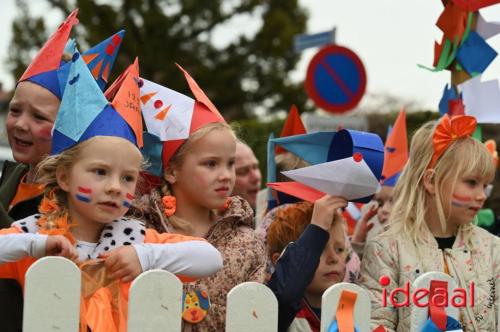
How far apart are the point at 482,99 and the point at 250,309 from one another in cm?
256

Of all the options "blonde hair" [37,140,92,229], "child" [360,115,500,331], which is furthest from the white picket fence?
"child" [360,115,500,331]

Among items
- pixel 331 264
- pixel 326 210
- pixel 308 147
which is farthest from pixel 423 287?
pixel 308 147

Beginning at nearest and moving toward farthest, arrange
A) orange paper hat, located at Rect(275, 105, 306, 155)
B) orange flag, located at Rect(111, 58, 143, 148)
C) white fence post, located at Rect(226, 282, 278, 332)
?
1. white fence post, located at Rect(226, 282, 278, 332)
2. orange flag, located at Rect(111, 58, 143, 148)
3. orange paper hat, located at Rect(275, 105, 306, 155)

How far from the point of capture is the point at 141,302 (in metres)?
2.64

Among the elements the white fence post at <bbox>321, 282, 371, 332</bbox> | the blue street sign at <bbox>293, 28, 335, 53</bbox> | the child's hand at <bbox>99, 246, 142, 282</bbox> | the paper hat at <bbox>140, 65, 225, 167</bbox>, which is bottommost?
the white fence post at <bbox>321, 282, 371, 332</bbox>

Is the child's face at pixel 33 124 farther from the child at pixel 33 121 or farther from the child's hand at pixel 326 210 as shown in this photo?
the child's hand at pixel 326 210

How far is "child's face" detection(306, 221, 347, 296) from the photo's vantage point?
12.5ft

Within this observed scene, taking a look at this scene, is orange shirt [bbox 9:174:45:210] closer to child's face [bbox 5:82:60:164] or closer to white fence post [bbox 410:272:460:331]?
child's face [bbox 5:82:60:164]

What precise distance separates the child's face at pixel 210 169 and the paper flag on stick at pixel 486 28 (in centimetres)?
214

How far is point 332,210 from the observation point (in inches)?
135

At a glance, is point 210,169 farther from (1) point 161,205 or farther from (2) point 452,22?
(2) point 452,22

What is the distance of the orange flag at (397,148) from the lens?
205 inches

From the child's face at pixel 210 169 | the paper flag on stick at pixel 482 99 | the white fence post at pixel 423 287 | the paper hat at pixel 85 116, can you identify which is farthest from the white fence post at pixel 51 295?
the paper flag on stick at pixel 482 99

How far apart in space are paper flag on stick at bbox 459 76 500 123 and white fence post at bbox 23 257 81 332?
2769 millimetres
